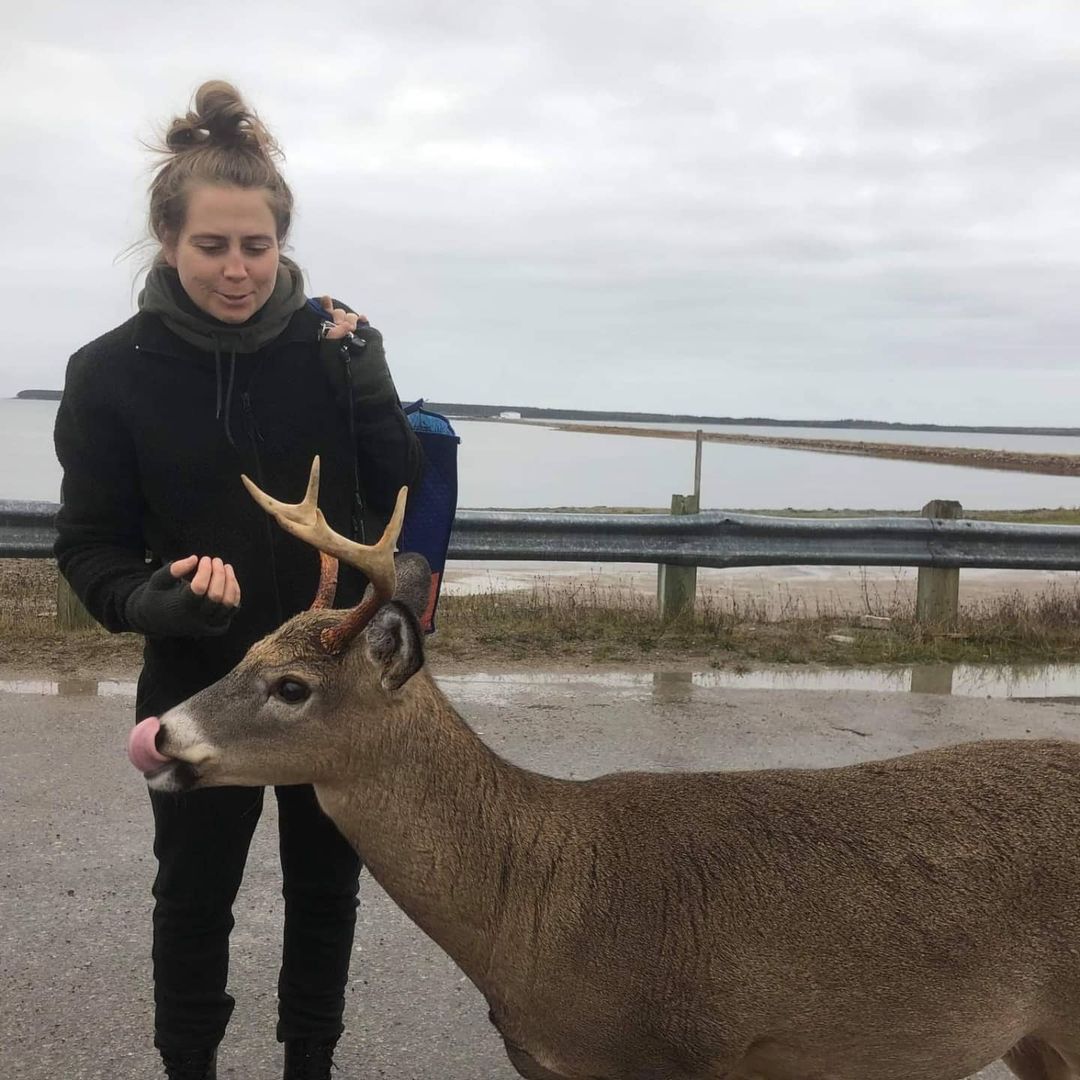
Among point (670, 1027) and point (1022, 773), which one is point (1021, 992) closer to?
point (1022, 773)

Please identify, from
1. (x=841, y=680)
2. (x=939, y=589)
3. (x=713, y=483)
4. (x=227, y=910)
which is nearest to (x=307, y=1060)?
(x=227, y=910)

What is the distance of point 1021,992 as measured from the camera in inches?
119

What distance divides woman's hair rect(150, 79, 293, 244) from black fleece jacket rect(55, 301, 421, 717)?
0.29 metres

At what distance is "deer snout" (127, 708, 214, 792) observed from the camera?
306 cm

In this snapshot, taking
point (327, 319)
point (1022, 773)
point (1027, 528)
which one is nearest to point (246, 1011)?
point (327, 319)

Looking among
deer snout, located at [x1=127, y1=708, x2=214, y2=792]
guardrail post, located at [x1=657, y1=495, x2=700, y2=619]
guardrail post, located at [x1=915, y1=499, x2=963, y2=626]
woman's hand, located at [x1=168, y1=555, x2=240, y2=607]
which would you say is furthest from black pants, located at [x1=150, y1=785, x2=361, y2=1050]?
guardrail post, located at [x1=915, y1=499, x2=963, y2=626]

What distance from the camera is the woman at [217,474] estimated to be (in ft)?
10.6

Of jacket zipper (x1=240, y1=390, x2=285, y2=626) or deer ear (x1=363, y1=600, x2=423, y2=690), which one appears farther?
jacket zipper (x1=240, y1=390, x2=285, y2=626)

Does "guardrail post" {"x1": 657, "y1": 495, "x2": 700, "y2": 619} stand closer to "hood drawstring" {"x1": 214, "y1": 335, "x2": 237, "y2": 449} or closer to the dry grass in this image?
the dry grass

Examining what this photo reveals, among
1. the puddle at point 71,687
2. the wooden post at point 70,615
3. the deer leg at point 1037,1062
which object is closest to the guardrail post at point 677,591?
the puddle at point 71,687

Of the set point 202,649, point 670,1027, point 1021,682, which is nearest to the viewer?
point 670,1027

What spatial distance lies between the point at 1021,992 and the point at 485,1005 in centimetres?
Result: 178

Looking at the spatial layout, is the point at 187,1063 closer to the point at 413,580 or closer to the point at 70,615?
the point at 413,580

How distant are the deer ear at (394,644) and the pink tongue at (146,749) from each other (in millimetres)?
577
